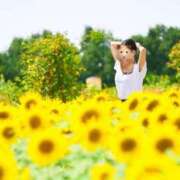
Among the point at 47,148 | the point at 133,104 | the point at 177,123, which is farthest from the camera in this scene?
the point at 133,104

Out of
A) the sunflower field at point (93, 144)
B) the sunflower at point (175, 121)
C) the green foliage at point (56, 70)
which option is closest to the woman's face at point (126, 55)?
the sunflower field at point (93, 144)

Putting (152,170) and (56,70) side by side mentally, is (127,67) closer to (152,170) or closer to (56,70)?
(152,170)

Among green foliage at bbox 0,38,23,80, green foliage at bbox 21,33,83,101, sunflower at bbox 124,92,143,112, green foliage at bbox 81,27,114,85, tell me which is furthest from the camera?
green foliage at bbox 81,27,114,85

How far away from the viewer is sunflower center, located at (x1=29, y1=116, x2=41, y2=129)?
171 inches

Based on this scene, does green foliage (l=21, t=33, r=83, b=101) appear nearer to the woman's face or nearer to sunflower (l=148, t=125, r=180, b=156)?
the woman's face

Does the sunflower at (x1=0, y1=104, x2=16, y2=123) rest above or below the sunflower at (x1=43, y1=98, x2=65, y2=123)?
above

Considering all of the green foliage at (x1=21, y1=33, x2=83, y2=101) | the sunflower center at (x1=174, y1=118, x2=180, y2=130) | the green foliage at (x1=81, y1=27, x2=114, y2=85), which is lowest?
the green foliage at (x1=81, y1=27, x2=114, y2=85)

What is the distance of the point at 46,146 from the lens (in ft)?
12.8

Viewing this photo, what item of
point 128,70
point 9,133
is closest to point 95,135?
point 9,133

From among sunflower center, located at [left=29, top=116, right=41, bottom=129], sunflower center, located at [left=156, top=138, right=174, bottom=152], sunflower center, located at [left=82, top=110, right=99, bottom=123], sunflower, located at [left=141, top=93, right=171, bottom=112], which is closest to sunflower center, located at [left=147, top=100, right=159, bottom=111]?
sunflower, located at [left=141, top=93, right=171, bottom=112]

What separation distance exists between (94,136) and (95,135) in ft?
0.04

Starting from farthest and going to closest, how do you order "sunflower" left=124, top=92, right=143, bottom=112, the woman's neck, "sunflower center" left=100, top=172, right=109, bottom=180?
the woman's neck → "sunflower" left=124, top=92, right=143, bottom=112 → "sunflower center" left=100, top=172, right=109, bottom=180

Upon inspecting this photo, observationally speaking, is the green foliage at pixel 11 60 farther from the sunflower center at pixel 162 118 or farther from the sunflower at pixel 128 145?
the sunflower at pixel 128 145

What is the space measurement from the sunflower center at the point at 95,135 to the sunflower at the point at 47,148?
0.15 metres
